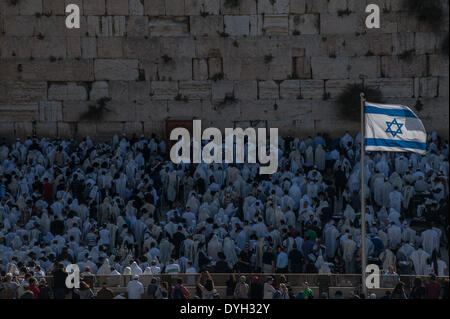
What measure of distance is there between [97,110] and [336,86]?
6.81 metres

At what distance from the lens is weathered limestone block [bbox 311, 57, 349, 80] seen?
3478cm

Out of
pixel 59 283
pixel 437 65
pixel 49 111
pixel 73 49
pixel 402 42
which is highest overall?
pixel 402 42

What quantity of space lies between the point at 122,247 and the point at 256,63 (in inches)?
389

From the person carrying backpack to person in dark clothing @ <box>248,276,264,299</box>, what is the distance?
1.21m

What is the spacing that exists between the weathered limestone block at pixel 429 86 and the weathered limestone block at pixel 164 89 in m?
6.98

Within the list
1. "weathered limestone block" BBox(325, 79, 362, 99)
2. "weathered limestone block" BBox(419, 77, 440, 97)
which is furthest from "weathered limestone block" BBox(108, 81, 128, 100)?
"weathered limestone block" BBox(419, 77, 440, 97)

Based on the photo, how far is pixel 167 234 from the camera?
2725 centimetres

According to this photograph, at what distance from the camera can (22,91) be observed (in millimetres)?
34938

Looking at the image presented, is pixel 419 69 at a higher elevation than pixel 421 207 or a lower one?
higher

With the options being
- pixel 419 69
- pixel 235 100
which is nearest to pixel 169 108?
pixel 235 100

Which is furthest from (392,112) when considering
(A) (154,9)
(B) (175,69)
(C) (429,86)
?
(A) (154,9)

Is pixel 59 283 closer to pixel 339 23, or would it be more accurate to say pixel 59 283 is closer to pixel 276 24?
pixel 276 24

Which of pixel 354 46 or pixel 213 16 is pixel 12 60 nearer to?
pixel 213 16

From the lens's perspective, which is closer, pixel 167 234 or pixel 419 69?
pixel 167 234
